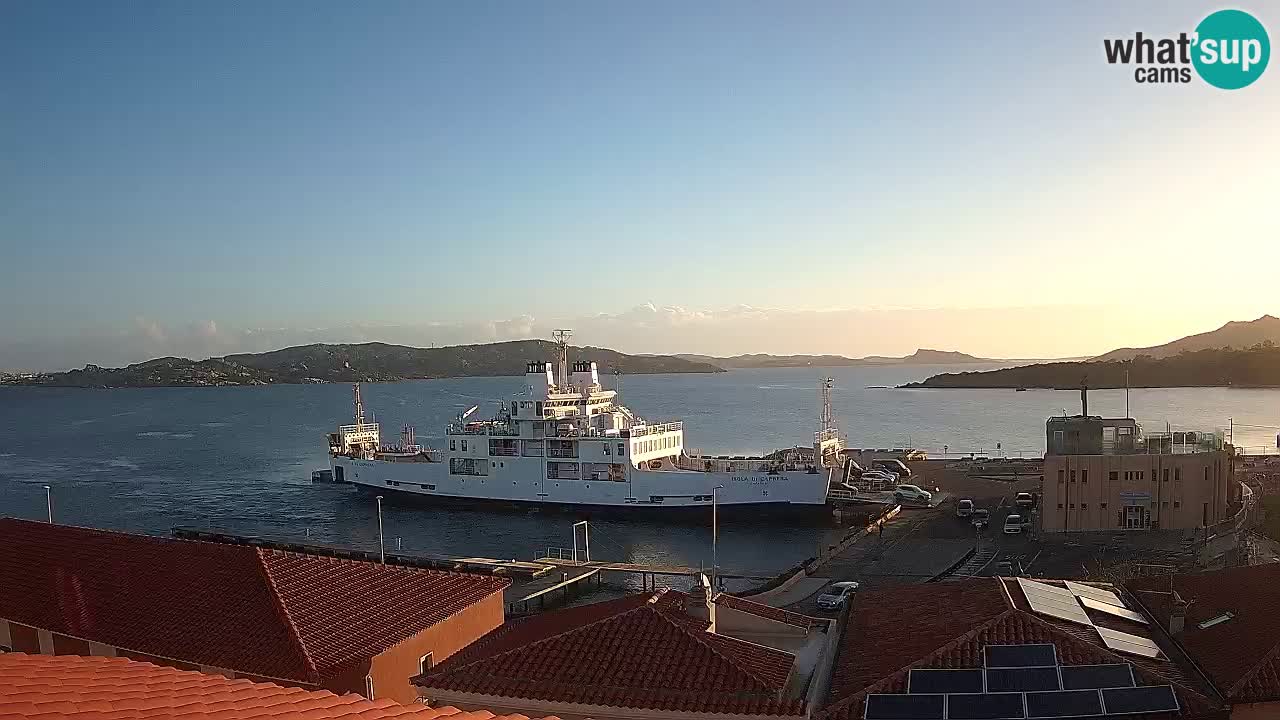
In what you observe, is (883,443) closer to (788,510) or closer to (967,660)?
(788,510)

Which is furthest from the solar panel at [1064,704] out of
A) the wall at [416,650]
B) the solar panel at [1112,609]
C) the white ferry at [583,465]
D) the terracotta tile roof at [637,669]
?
the white ferry at [583,465]

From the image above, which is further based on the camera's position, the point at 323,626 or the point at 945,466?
the point at 945,466

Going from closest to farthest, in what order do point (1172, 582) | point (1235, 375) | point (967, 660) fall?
1. point (967, 660)
2. point (1172, 582)
3. point (1235, 375)

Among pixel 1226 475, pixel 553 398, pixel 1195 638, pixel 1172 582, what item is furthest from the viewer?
pixel 553 398

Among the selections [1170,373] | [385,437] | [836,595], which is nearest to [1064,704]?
[836,595]

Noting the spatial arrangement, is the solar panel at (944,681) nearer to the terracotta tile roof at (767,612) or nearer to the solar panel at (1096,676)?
the solar panel at (1096,676)

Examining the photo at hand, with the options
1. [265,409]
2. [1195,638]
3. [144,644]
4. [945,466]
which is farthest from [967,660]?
[265,409]

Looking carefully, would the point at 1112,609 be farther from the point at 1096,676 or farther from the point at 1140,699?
the point at 1140,699
